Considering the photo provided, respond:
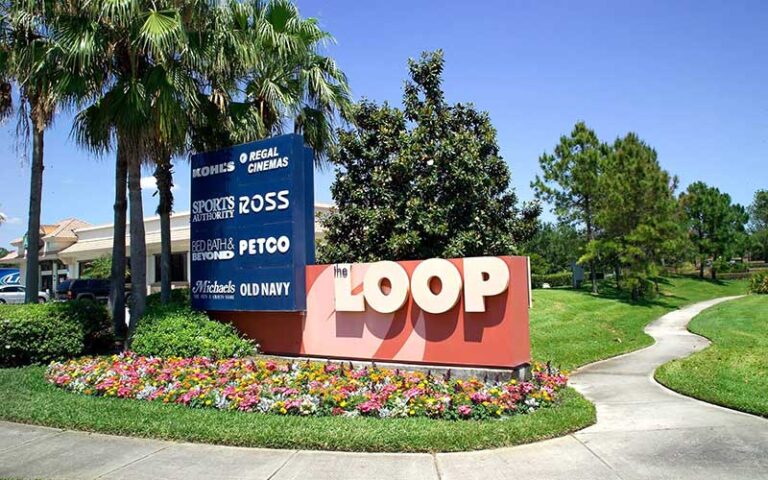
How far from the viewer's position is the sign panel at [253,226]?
10.2m

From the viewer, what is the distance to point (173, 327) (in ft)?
34.7

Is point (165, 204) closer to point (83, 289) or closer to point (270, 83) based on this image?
point (270, 83)

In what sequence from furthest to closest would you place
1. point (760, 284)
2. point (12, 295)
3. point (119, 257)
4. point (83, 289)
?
point (12, 295)
point (760, 284)
point (83, 289)
point (119, 257)

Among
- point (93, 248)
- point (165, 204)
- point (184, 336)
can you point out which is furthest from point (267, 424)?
point (93, 248)

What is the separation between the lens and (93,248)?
35812 millimetres

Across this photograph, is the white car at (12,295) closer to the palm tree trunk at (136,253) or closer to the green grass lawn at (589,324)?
the palm tree trunk at (136,253)

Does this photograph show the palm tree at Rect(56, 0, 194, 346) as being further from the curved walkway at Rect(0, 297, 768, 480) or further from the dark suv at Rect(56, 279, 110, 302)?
the dark suv at Rect(56, 279, 110, 302)

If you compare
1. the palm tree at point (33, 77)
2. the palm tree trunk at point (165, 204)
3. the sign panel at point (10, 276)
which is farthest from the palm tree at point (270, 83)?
the sign panel at point (10, 276)

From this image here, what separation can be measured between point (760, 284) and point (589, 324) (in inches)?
790

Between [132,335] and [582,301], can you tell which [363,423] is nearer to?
[132,335]

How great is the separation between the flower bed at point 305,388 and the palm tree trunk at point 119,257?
3154 millimetres

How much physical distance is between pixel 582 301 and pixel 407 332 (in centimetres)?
1780

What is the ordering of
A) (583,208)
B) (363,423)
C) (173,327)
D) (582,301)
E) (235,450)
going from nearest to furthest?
1. (235,450)
2. (363,423)
3. (173,327)
4. (582,301)
5. (583,208)

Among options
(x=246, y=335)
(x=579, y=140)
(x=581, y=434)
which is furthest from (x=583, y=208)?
(x=581, y=434)
